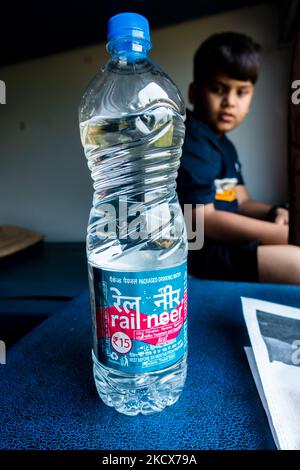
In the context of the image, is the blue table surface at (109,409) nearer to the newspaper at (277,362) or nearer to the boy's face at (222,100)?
the newspaper at (277,362)

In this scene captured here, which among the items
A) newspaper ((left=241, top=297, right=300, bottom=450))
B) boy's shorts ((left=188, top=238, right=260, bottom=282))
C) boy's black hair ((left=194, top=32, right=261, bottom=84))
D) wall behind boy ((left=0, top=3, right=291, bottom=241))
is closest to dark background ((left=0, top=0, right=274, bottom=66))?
wall behind boy ((left=0, top=3, right=291, bottom=241))

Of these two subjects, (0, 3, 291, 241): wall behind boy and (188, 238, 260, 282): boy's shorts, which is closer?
(188, 238, 260, 282): boy's shorts

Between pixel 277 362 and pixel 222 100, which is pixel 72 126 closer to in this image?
pixel 222 100

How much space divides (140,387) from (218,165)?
30.9 inches

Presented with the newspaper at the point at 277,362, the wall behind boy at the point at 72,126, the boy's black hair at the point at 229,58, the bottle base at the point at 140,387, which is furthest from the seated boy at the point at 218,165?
the wall behind boy at the point at 72,126

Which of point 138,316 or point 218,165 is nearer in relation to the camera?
point 138,316

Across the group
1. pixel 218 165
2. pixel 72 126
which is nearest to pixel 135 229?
pixel 218 165

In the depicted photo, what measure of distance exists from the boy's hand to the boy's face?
37 cm

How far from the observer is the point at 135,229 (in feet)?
1.76

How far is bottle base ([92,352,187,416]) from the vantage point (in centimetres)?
44

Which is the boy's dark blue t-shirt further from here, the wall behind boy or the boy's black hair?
the wall behind boy

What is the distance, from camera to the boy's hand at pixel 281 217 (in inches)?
45.0

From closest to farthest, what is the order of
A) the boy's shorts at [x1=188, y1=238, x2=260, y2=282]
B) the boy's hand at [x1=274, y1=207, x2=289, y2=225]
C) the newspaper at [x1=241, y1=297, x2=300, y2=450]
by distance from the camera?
1. the newspaper at [x1=241, y1=297, x2=300, y2=450]
2. the boy's shorts at [x1=188, y1=238, x2=260, y2=282]
3. the boy's hand at [x1=274, y1=207, x2=289, y2=225]
